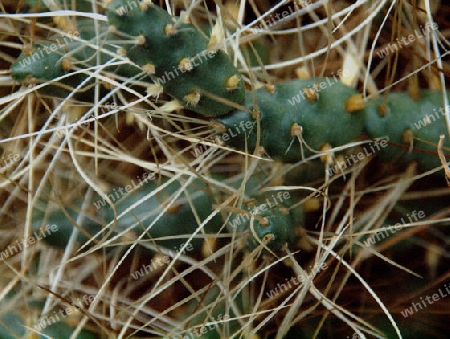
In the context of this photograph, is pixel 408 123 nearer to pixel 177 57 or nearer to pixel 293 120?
pixel 293 120

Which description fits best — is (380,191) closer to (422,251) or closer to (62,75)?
(422,251)

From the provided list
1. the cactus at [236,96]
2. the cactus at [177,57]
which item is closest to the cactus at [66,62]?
the cactus at [236,96]

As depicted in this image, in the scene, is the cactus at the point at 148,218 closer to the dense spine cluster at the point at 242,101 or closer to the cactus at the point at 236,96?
the dense spine cluster at the point at 242,101

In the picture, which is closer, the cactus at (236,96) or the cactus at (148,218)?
the cactus at (236,96)

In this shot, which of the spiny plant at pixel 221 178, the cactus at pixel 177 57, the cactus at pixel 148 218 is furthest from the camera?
the cactus at pixel 148 218

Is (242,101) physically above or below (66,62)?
below

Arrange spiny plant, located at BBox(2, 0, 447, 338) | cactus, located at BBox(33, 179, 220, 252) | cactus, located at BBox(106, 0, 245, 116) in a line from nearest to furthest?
cactus, located at BBox(106, 0, 245, 116) < spiny plant, located at BBox(2, 0, 447, 338) < cactus, located at BBox(33, 179, 220, 252)

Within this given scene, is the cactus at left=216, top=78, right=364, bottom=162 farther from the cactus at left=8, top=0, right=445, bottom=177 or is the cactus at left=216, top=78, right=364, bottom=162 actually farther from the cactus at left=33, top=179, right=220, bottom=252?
the cactus at left=33, top=179, right=220, bottom=252

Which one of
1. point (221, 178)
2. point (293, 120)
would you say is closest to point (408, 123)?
point (293, 120)

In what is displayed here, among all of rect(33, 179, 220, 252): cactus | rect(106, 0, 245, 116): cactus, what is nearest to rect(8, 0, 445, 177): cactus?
rect(106, 0, 245, 116): cactus
